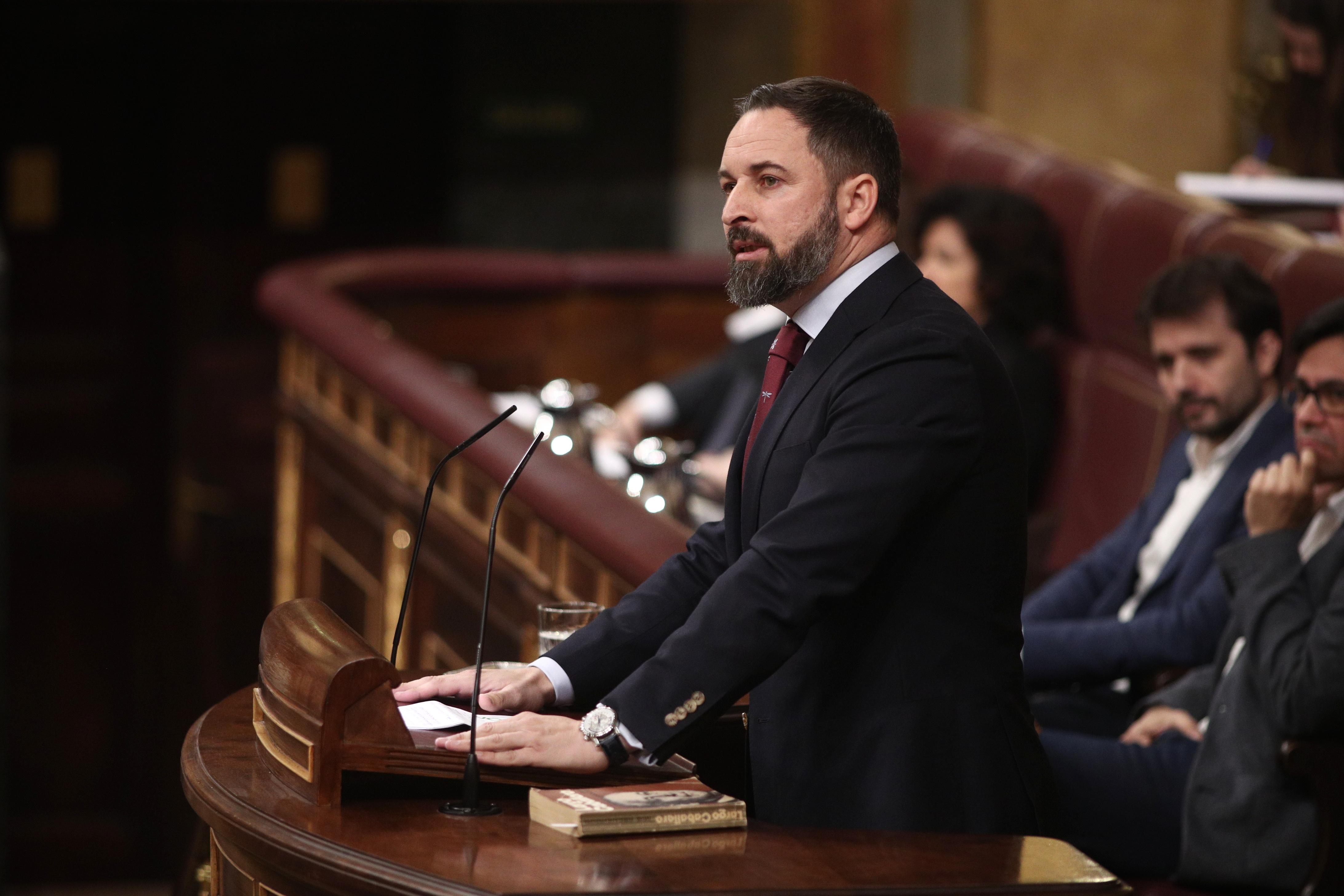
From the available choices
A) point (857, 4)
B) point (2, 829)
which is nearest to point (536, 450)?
point (857, 4)

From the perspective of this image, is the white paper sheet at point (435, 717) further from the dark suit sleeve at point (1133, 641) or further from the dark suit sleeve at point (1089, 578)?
the dark suit sleeve at point (1089, 578)

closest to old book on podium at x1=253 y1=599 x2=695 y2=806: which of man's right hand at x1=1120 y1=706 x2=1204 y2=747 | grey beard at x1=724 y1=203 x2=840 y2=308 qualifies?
grey beard at x1=724 y1=203 x2=840 y2=308

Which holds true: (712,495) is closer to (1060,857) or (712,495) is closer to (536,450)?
(536,450)

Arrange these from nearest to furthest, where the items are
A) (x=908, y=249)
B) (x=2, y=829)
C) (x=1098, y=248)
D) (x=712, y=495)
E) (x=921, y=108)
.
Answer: (x=712, y=495) → (x=1098, y=248) → (x=908, y=249) → (x=921, y=108) → (x=2, y=829)

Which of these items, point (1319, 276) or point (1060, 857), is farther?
point (1319, 276)

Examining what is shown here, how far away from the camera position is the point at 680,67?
7.36m

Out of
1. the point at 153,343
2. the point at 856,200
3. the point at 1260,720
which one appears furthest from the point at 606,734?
the point at 153,343

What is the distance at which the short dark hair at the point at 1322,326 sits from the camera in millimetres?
2596

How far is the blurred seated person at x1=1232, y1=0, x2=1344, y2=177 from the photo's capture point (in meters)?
4.18

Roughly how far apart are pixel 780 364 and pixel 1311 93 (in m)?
2.95

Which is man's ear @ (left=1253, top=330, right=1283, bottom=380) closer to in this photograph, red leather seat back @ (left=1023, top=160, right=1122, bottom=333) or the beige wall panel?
red leather seat back @ (left=1023, top=160, right=1122, bottom=333)

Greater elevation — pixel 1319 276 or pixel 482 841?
pixel 1319 276

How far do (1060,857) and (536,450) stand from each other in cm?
177

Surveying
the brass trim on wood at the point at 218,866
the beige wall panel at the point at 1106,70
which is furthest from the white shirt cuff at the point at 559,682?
the beige wall panel at the point at 1106,70
